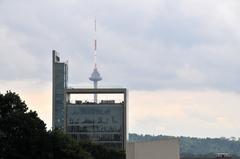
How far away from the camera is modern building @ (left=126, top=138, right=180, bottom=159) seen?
4488 centimetres

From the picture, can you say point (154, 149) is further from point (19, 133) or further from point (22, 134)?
point (22, 134)

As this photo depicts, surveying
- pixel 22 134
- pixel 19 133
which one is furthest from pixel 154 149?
pixel 22 134

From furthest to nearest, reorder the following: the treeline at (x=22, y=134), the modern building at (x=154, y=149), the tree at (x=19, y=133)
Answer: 1. the treeline at (x=22, y=134)
2. the tree at (x=19, y=133)
3. the modern building at (x=154, y=149)

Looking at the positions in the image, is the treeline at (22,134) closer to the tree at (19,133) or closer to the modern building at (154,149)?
the tree at (19,133)

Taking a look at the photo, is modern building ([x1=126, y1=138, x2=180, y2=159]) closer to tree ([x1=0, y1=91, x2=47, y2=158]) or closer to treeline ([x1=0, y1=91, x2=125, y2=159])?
tree ([x1=0, y1=91, x2=47, y2=158])

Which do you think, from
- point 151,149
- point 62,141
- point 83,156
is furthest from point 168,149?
point 83,156

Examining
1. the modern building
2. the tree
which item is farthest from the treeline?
the modern building

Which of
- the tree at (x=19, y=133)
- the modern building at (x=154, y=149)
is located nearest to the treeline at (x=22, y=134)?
the tree at (x=19, y=133)

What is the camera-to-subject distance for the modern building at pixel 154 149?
44875 mm

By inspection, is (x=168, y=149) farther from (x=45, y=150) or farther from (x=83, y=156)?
(x=83, y=156)

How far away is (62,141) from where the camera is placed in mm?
93188

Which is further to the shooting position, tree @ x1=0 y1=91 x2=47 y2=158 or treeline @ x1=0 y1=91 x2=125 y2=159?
treeline @ x1=0 y1=91 x2=125 y2=159

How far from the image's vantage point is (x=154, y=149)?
4731cm

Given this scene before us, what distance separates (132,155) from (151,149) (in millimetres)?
2450
